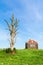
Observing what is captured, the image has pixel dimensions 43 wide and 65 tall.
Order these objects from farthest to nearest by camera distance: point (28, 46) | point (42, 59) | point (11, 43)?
point (28, 46), point (11, 43), point (42, 59)

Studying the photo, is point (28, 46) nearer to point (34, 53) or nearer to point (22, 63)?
point (34, 53)

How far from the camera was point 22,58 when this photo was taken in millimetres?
45156

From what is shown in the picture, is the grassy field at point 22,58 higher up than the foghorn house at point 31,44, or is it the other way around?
the foghorn house at point 31,44

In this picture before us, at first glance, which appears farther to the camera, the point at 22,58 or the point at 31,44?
the point at 31,44

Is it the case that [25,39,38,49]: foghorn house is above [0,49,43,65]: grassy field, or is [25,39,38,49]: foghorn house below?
above

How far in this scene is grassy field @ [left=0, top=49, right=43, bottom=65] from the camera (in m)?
40.3

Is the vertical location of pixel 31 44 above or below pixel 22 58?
Result: above

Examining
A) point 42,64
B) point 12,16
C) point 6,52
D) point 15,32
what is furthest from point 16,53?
point 42,64

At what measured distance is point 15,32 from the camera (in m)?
Result: 56.1

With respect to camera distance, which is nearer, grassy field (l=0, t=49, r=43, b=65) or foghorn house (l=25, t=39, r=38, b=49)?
grassy field (l=0, t=49, r=43, b=65)

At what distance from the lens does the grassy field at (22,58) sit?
40.3m

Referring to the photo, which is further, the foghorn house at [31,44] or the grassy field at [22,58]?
the foghorn house at [31,44]

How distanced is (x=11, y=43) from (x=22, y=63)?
663 inches

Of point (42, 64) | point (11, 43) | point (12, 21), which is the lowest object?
point (42, 64)
